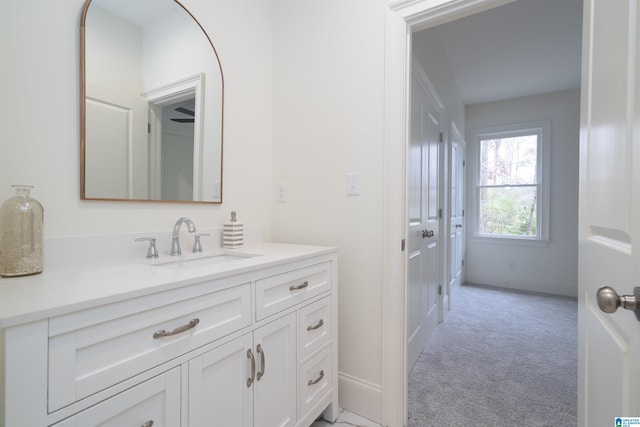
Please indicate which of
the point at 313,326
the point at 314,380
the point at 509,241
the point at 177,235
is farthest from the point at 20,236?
the point at 509,241

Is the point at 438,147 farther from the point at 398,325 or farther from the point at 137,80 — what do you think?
the point at 137,80

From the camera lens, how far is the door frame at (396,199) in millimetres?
1474

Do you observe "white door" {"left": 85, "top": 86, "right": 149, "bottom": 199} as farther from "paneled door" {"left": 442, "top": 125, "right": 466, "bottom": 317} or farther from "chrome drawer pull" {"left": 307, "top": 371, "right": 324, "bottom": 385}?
"paneled door" {"left": 442, "top": 125, "right": 466, "bottom": 317}

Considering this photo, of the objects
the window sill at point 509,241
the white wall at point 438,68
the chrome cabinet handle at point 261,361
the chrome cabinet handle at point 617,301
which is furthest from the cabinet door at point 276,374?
the window sill at point 509,241

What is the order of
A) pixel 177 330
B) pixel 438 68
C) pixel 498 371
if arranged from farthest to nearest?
pixel 438 68 → pixel 498 371 → pixel 177 330

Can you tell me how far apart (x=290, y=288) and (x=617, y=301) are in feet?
3.17

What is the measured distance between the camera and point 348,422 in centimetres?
150

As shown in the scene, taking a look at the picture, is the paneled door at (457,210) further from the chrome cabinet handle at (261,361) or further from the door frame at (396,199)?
the chrome cabinet handle at (261,361)

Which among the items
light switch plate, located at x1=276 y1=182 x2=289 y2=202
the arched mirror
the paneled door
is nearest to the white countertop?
the arched mirror

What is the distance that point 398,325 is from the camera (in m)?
1.49

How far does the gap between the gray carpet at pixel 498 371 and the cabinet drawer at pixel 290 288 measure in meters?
0.93

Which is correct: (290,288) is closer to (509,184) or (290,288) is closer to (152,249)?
(152,249)

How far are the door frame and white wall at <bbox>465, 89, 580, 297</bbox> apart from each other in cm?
363

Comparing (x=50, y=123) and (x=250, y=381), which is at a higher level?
(x=50, y=123)
